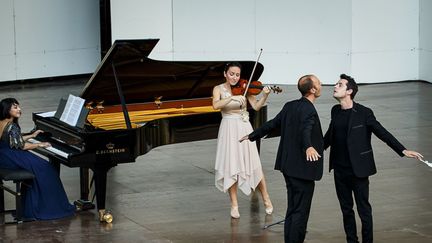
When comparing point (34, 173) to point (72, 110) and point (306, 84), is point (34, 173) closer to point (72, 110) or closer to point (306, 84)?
point (72, 110)

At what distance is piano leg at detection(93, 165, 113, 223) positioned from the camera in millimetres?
9703

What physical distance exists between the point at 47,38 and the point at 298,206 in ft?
39.5

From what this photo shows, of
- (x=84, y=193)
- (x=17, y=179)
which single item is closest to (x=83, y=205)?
(x=84, y=193)

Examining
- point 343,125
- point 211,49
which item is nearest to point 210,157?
point 343,125

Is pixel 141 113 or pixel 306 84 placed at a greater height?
pixel 306 84

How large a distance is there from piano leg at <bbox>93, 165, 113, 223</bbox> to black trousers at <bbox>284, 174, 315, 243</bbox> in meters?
2.02

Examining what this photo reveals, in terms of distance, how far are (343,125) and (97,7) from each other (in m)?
12.4

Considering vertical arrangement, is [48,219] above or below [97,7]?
below

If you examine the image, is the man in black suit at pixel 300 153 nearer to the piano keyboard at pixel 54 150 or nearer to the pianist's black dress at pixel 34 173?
the piano keyboard at pixel 54 150

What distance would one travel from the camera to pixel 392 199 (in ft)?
34.6

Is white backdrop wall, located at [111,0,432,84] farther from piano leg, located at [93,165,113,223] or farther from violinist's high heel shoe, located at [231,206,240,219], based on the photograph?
piano leg, located at [93,165,113,223]

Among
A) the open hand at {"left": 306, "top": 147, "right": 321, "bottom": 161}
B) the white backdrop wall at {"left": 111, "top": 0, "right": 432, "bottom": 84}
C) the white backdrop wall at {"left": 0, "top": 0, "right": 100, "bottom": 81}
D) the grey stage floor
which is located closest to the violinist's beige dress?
the grey stage floor

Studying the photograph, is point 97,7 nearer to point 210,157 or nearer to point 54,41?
point 54,41

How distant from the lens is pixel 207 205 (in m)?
10.5
